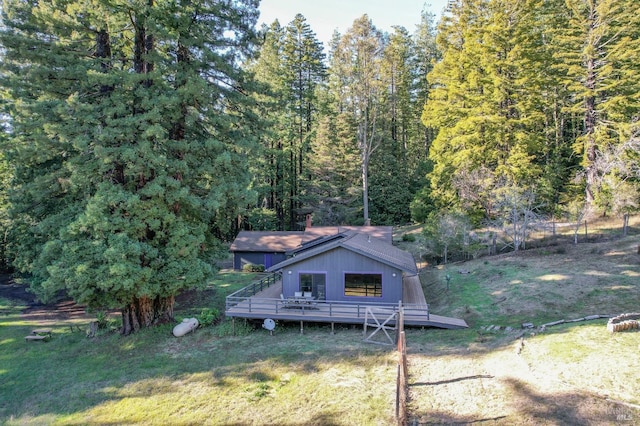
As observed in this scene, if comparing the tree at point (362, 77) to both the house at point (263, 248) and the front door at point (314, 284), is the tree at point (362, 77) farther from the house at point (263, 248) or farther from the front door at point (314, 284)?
the front door at point (314, 284)

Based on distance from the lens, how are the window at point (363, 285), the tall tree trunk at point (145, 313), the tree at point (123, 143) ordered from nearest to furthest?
1. the tree at point (123, 143)
2. the window at point (363, 285)
3. the tall tree trunk at point (145, 313)

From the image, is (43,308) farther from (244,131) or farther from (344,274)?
(344,274)

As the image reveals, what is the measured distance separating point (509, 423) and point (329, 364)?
5200mm

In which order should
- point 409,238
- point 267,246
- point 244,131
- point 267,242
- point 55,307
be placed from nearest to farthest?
point 244,131 → point 55,307 → point 267,246 → point 267,242 → point 409,238

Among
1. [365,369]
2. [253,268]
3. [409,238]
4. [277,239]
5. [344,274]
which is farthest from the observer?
[409,238]

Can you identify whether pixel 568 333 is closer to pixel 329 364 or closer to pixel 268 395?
pixel 329 364

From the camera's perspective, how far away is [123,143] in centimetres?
1382

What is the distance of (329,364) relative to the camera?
10852 millimetres

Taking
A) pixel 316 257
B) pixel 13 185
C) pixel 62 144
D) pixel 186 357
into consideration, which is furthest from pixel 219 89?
pixel 186 357

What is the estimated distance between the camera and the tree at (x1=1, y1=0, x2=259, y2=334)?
1307 cm

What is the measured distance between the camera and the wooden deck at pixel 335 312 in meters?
13.1

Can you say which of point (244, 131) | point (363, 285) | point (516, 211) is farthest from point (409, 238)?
point (244, 131)

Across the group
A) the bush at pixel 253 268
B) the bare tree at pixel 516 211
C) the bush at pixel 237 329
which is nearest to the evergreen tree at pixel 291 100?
the bush at pixel 253 268

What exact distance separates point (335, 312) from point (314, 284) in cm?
185
